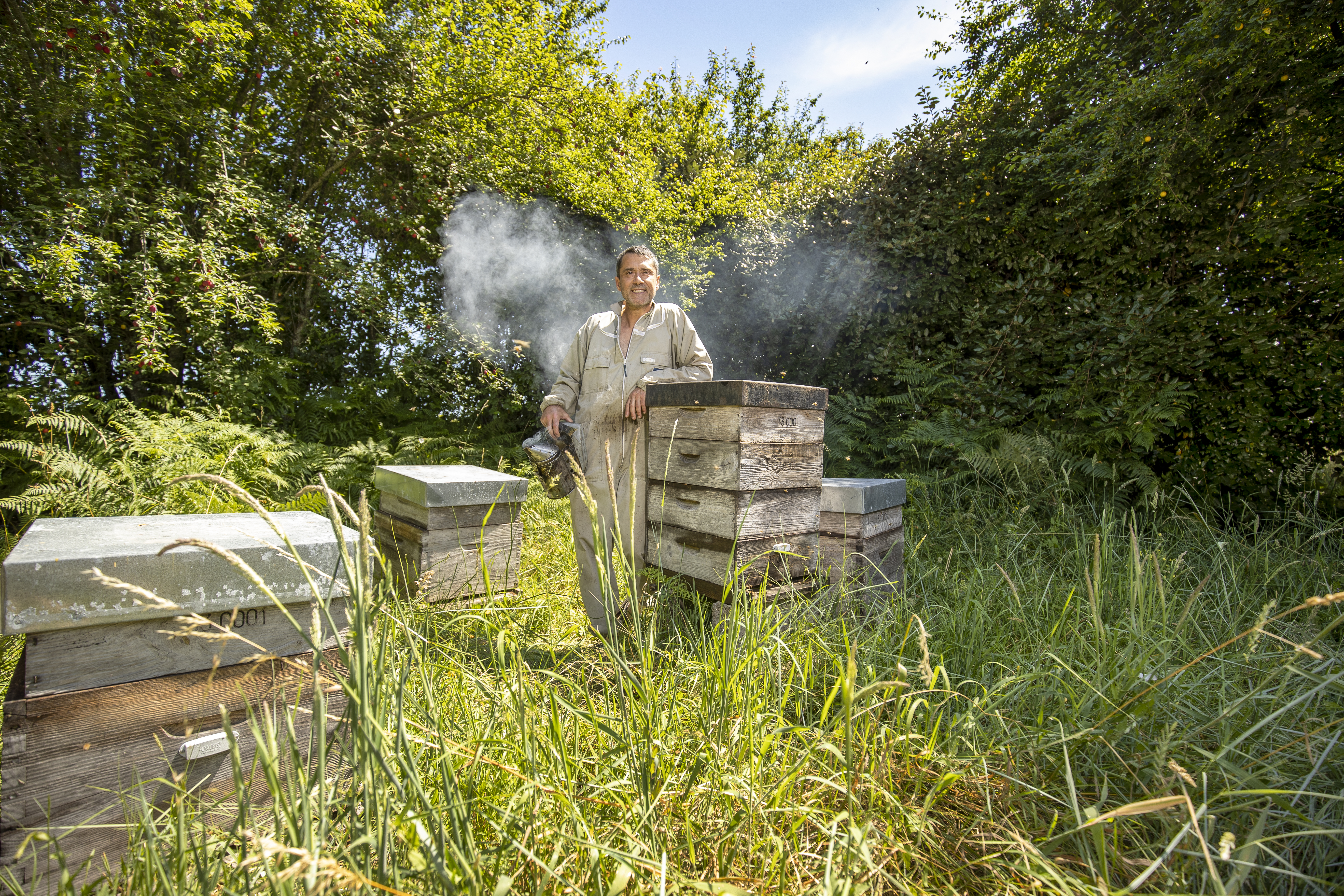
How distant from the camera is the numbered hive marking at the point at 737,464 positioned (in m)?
2.29

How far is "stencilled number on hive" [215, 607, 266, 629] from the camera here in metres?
1.52

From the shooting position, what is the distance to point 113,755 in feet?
4.61

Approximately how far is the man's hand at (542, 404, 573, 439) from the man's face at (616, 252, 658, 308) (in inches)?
25.4

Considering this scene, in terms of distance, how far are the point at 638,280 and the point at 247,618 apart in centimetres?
212

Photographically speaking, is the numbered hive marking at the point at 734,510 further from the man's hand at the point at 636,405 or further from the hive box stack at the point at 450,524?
the hive box stack at the point at 450,524

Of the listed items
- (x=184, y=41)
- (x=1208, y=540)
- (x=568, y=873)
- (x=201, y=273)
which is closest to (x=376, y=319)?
(x=201, y=273)

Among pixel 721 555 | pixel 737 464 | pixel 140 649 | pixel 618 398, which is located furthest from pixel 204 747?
pixel 618 398

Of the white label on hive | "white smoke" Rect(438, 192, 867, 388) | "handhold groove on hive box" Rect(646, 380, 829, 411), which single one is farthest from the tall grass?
"white smoke" Rect(438, 192, 867, 388)

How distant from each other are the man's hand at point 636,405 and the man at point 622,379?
0.08 metres

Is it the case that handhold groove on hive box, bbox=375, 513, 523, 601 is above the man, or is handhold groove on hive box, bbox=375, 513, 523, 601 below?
below

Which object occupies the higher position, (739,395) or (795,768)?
(739,395)

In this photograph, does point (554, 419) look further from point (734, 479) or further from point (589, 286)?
point (589, 286)

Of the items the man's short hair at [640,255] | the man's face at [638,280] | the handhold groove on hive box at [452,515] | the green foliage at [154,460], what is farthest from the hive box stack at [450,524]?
the man's short hair at [640,255]

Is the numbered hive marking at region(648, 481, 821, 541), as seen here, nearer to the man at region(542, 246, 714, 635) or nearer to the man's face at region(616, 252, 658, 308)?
the man at region(542, 246, 714, 635)
